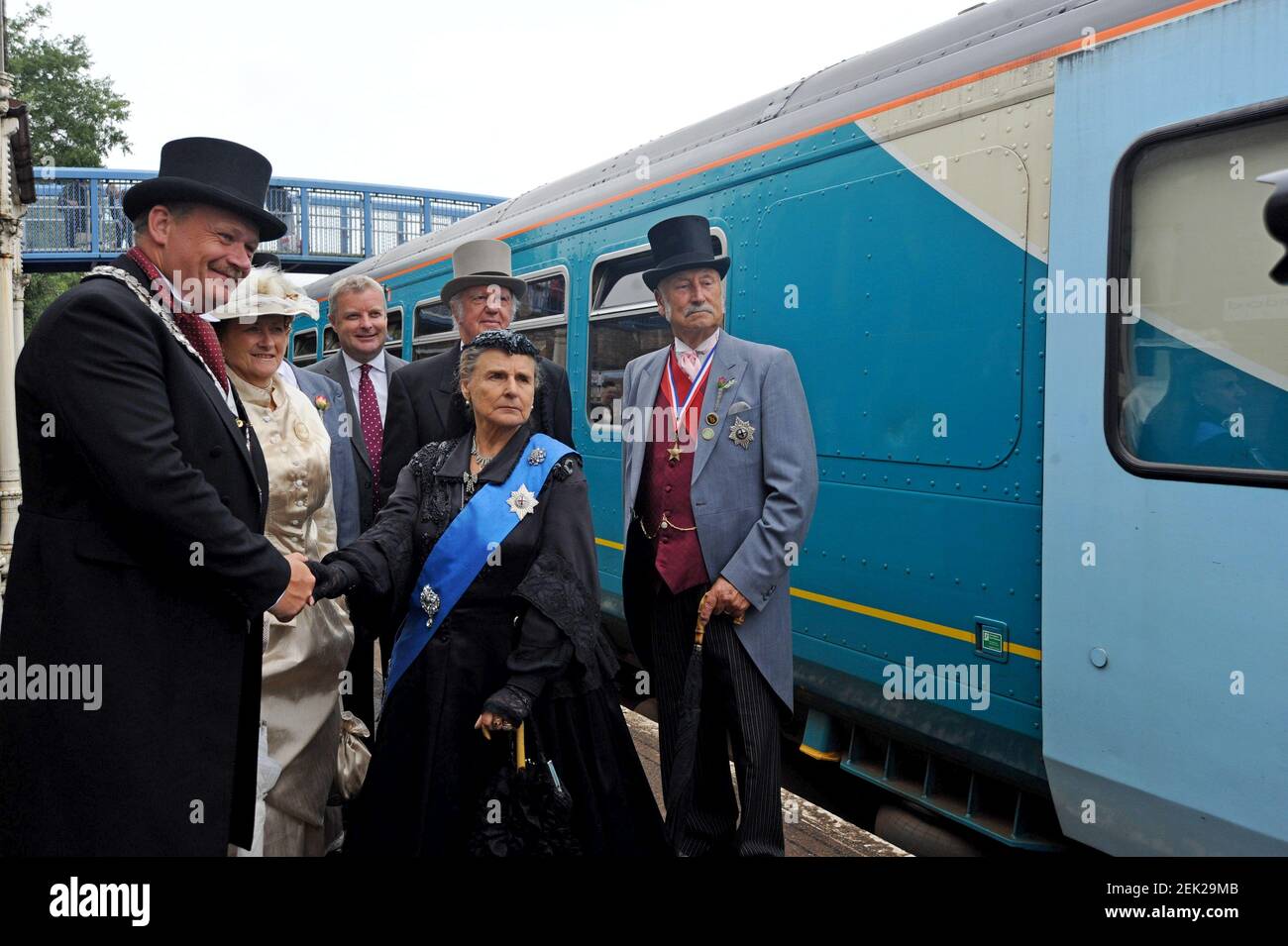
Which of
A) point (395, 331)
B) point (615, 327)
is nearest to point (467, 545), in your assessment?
point (615, 327)

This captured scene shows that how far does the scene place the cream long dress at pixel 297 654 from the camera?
3.14 metres

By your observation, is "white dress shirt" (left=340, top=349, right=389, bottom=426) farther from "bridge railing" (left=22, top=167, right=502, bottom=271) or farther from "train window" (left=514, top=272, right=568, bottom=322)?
"bridge railing" (left=22, top=167, right=502, bottom=271)

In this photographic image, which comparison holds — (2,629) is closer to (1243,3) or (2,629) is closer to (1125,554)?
(1125,554)

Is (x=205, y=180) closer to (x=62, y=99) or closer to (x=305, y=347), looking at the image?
(x=305, y=347)

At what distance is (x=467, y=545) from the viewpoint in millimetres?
2760

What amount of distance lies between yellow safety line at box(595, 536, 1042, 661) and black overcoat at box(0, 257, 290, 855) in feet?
5.78

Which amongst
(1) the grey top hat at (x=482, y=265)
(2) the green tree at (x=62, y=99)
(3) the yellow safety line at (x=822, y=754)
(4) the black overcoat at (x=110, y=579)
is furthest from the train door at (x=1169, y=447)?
(2) the green tree at (x=62, y=99)

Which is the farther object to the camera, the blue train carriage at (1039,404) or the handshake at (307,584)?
the blue train carriage at (1039,404)

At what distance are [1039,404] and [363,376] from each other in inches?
111

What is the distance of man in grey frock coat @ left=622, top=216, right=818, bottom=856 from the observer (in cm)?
326

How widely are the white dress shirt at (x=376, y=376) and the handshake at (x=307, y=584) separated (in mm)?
1960

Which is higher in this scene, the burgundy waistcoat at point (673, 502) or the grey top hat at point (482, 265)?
the grey top hat at point (482, 265)

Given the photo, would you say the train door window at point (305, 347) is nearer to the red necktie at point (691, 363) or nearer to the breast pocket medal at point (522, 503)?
the red necktie at point (691, 363)

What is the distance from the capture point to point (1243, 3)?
269 cm
